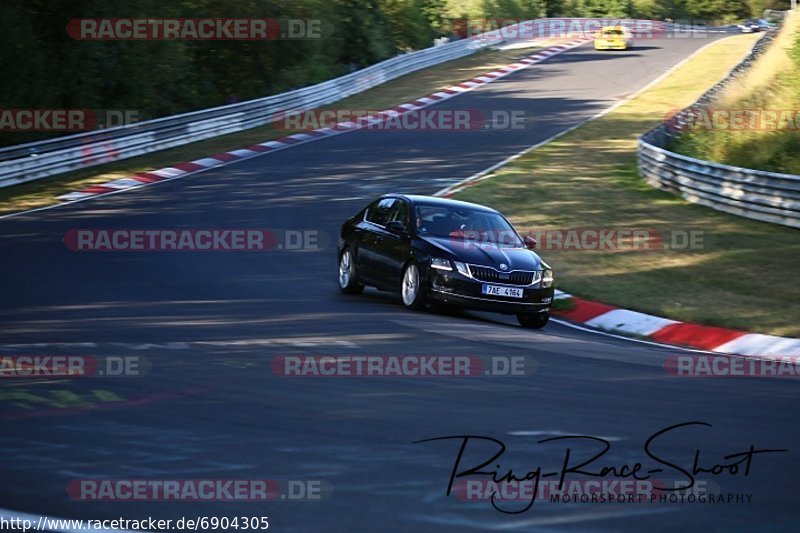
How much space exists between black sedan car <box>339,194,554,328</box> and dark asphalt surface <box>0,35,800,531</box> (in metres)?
0.36

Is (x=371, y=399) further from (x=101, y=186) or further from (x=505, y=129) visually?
(x=505, y=129)

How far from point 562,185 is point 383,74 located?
21368 mm

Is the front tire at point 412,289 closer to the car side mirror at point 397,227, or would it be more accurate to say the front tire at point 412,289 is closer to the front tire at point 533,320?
the car side mirror at point 397,227

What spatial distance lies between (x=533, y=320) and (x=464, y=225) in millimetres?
1649

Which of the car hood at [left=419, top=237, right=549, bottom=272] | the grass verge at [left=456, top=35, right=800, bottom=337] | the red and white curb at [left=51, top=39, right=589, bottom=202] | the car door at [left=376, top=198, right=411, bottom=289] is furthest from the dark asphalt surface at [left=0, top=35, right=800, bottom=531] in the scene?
the red and white curb at [left=51, top=39, right=589, bottom=202]

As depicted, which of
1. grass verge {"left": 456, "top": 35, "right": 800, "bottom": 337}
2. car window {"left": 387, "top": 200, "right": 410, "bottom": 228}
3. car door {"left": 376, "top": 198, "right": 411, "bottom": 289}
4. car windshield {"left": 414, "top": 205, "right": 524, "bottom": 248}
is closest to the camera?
car door {"left": 376, "top": 198, "right": 411, "bottom": 289}

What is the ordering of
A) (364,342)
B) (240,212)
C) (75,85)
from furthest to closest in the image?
1. (75,85)
2. (240,212)
3. (364,342)

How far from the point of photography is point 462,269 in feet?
44.2

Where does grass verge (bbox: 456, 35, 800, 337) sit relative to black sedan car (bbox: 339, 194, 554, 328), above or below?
below

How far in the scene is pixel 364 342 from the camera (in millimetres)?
11148

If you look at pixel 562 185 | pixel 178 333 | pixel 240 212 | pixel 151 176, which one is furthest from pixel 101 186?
pixel 178 333

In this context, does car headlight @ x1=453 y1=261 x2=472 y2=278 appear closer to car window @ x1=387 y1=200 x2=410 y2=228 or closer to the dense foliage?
car window @ x1=387 y1=200 x2=410 y2=228

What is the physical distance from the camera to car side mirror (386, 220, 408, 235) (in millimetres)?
14516

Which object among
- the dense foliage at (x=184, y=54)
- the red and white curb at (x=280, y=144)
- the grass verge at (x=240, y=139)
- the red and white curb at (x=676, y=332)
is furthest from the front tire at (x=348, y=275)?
the dense foliage at (x=184, y=54)
